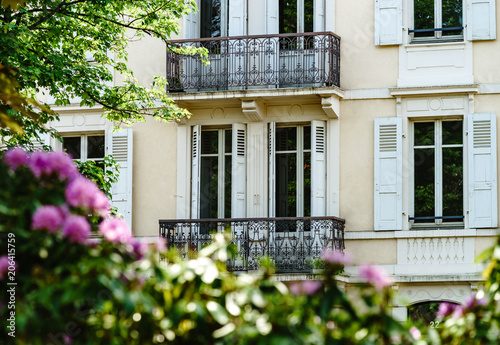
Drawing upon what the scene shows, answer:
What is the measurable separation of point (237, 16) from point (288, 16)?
957mm

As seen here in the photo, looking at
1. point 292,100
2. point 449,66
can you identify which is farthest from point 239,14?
point 449,66

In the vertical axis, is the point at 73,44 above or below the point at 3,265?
above

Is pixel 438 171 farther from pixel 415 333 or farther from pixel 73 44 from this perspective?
pixel 415 333

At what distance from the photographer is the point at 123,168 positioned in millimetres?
19922

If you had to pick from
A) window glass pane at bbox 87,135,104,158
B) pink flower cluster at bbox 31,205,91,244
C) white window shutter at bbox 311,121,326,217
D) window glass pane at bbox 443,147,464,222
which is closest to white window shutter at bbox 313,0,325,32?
white window shutter at bbox 311,121,326,217

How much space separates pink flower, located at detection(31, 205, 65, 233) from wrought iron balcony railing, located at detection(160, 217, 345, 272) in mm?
14075

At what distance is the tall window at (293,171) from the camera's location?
1964 centimetres

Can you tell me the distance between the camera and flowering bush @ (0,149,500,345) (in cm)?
445

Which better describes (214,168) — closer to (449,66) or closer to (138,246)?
(449,66)

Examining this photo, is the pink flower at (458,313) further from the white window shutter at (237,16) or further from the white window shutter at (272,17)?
the white window shutter at (237,16)

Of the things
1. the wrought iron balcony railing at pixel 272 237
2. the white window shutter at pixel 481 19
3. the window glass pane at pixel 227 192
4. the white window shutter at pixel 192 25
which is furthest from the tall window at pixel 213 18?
the white window shutter at pixel 481 19

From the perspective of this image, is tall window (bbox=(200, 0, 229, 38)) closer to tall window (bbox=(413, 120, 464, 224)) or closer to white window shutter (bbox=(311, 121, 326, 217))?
white window shutter (bbox=(311, 121, 326, 217))

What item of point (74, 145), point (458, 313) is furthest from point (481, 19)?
point (458, 313)

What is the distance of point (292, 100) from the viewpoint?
19344mm
